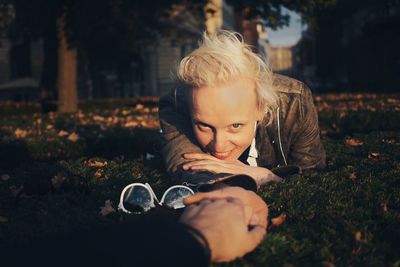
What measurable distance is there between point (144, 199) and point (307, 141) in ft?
5.45

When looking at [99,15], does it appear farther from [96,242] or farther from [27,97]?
[27,97]

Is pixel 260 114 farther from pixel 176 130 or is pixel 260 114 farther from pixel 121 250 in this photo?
pixel 121 250

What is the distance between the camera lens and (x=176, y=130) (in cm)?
375

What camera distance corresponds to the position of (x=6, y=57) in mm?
40031

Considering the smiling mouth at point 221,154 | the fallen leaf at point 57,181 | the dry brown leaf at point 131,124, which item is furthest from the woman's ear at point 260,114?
the dry brown leaf at point 131,124

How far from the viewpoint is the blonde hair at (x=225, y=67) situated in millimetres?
3033

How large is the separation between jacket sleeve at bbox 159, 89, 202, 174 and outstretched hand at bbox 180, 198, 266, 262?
116cm

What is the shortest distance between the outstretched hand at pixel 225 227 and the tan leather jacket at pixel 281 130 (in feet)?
4.14

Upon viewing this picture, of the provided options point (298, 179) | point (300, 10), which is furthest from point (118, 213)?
point (300, 10)

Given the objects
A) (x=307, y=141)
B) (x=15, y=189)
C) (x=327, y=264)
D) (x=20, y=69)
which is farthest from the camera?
(x=20, y=69)

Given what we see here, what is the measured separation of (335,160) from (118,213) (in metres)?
2.46

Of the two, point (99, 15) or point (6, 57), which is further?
point (6, 57)

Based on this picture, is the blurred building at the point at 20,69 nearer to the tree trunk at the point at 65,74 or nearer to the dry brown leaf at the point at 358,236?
the tree trunk at the point at 65,74

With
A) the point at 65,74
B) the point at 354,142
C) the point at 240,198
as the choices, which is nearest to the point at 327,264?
the point at 240,198
